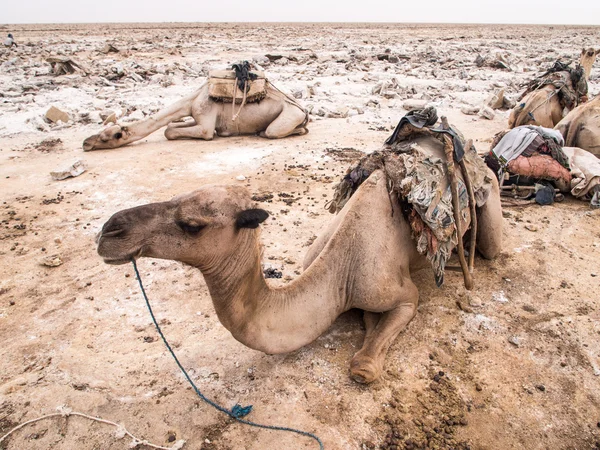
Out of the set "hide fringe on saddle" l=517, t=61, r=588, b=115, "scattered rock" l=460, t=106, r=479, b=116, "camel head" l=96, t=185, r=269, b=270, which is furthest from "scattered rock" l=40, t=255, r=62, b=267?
"scattered rock" l=460, t=106, r=479, b=116

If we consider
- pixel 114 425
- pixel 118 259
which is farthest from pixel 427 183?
pixel 114 425

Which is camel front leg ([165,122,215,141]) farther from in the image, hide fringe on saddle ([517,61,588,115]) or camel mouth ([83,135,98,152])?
hide fringe on saddle ([517,61,588,115])

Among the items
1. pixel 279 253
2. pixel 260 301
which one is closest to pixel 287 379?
pixel 260 301

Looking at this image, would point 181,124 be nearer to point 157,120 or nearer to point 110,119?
point 157,120

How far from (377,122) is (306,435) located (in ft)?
29.9

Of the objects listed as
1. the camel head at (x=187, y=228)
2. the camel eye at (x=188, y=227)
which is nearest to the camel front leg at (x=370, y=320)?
the camel head at (x=187, y=228)

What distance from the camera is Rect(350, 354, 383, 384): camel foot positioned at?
10.1ft

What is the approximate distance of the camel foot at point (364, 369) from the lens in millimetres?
3068

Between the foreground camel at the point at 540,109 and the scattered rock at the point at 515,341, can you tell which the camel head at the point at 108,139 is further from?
the foreground camel at the point at 540,109

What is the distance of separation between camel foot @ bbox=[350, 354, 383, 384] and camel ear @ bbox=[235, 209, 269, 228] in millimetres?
1389

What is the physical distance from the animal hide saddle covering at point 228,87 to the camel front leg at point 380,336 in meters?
6.61

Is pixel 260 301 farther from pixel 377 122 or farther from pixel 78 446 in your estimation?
pixel 377 122

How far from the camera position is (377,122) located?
35.4 ft

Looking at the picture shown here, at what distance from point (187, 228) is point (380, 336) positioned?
5.99 ft
